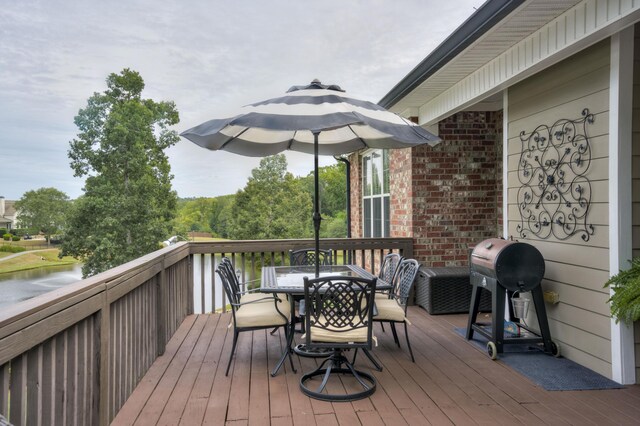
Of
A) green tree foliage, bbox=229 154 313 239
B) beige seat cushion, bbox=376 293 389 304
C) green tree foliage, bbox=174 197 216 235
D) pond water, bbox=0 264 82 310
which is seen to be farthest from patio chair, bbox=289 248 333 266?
green tree foliage, bbox=229 154 313 239

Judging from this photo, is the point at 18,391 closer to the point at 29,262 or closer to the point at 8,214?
the point at 8,214

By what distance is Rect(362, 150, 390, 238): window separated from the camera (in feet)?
24.7

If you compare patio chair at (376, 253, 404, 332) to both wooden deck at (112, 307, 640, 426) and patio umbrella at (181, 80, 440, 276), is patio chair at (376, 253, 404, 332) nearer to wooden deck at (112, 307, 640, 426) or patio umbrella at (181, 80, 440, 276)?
wooden deck at (112, 307, 640, 426)

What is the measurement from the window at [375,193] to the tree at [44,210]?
9146 mm

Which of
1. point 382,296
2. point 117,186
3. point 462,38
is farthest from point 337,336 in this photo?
point 117,186

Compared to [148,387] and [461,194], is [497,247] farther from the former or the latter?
[148,387]

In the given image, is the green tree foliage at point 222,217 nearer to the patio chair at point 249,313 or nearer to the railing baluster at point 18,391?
the patio chair at point 249,313

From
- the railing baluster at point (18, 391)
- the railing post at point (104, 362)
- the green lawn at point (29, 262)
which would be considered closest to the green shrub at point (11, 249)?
the green lawn at point (29, 262)

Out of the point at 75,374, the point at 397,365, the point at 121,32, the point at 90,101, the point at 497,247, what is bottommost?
the point at 397,365

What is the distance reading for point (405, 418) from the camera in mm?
2756

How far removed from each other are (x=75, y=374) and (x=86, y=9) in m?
30.5

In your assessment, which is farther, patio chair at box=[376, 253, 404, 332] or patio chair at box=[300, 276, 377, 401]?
patio chair at box=[376, 253, 404, 332]

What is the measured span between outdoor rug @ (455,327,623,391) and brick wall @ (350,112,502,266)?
2001 mm

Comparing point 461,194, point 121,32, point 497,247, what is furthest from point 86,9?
point 497,247
